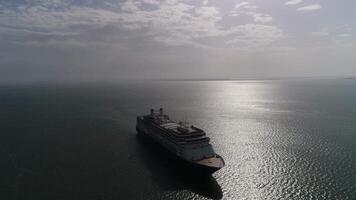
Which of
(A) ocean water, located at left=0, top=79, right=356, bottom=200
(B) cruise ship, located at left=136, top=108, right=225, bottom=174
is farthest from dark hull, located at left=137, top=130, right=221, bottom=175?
(A) ocean water, located at left=0, top=79, right=356, bottom=200

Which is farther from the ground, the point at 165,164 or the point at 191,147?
the point at 191,147

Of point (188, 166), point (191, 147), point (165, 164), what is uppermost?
point (191, 147)

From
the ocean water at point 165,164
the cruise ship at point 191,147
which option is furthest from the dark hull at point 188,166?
the ocean water at point 165,164

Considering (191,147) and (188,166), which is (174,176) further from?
(191,147)

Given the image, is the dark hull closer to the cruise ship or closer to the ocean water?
the cruise ship

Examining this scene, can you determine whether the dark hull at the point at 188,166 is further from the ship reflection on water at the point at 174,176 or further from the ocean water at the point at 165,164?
the ocean water at the point at 165,164

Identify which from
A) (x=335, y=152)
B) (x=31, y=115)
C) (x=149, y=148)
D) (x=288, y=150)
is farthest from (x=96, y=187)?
(x=31, y=115)

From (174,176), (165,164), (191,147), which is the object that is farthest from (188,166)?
(165,164)

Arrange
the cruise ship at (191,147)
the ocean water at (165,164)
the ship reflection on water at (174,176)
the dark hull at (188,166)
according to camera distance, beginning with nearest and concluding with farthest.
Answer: the ocean water at (165,164)
the ship reflection on water at (174,176)
the dark hull at (188,166)
the cruise ship at (191,147)
